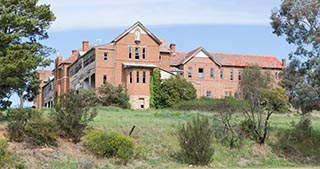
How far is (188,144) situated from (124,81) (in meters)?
33.7

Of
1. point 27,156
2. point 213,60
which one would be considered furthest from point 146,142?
point 213,60

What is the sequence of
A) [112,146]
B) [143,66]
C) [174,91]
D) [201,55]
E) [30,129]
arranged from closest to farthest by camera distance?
[112,146] → [30,129] → [174,91] → [143,66] → [201,55]

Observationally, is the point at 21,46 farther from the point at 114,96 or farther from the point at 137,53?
the point at 137,53

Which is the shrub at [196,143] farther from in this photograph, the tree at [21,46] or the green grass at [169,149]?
the tree at [21,46]

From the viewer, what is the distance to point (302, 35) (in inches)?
1622

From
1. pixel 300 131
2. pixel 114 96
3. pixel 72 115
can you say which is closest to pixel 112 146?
pixel 72 115

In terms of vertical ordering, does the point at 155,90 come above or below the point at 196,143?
above

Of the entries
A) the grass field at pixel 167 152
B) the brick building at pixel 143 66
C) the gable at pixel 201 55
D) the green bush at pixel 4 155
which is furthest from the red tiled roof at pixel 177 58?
the green bush at pixel 4 155

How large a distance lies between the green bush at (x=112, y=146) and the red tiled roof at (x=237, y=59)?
44.9m

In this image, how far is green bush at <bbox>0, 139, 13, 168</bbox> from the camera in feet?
96.1

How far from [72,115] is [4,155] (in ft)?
20.9

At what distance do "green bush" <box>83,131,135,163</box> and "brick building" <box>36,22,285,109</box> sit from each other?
32.2m

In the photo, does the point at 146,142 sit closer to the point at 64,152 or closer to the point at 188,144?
the point at 188,144

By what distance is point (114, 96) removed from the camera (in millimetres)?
63594
